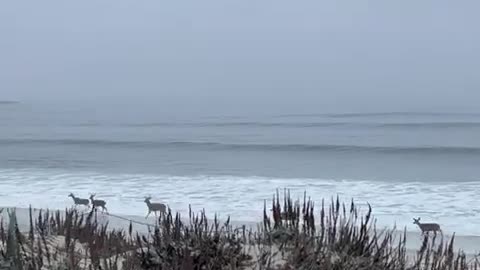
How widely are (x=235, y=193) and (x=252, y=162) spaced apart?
33.6 ft

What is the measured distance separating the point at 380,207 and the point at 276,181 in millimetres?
5613

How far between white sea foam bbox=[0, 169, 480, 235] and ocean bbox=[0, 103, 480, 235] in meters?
0.03

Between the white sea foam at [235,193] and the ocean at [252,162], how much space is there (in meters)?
0.03

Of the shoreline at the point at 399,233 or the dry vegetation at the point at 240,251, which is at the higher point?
the dry vegetation at the point at 240,251

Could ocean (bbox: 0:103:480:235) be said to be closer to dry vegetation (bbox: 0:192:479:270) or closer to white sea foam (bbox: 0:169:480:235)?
white sea foam (bbox: 0:169:480:235)

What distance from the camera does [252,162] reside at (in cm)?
2745

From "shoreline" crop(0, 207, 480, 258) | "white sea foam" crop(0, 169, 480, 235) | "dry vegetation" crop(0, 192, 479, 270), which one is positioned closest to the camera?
"dry vegetation" crop(0, 192, 479, 270)

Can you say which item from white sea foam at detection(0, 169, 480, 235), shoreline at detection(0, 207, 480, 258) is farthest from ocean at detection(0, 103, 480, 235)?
shoreline at detection(0, 207, 480, 258)

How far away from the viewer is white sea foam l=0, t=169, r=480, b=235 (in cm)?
1416

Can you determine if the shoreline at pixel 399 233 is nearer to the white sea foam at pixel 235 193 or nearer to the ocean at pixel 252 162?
the white sea foam at pixel 235 193

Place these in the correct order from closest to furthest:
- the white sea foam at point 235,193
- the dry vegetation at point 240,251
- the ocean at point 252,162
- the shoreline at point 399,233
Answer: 1. the dry vegetation at point 240,251
2. the shoreline at point 399,233
3. the white sea foam at point 235,193
4. the ocean at point 252,162

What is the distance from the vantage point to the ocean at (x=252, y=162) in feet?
51.9

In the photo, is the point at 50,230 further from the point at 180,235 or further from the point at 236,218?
the point at 236,218

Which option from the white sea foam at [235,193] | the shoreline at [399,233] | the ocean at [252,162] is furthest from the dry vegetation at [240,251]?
the ocean at [252,162]
